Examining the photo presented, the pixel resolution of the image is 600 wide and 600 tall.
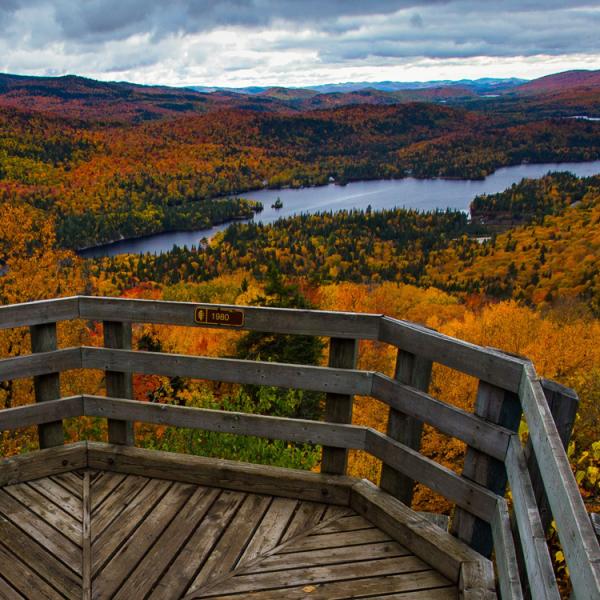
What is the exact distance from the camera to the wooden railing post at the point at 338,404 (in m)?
4.10

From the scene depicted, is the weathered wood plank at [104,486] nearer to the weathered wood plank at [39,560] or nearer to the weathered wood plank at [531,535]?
the weathered wood plank at [39,560]

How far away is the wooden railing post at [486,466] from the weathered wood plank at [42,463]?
111 inches

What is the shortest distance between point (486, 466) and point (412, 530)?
0.68 meters

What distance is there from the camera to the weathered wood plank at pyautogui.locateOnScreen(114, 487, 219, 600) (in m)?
3.47

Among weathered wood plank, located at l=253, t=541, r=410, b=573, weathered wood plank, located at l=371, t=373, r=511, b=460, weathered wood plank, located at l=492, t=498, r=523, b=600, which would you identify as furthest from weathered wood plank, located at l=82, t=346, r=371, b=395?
weathered wood plank, located at l=492, t=498, r=523, b=600

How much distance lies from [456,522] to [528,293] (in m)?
92.5

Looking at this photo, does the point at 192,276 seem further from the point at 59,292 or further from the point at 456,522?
the point at 456,522

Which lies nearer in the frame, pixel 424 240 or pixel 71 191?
pixel 424 240

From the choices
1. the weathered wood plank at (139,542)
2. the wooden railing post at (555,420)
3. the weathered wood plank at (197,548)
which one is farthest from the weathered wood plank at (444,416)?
the weathered wood plank at (139,542)

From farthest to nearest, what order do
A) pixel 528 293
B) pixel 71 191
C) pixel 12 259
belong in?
pixel 71 191
pixel 528 293
pixel 12 259

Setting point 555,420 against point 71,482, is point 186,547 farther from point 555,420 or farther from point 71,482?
point 555,420

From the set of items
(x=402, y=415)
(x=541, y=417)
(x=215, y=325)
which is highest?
(x=541, y=417)

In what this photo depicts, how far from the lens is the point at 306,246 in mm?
132750

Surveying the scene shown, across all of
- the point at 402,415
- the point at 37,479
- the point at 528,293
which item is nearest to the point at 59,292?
the point at 37,479
